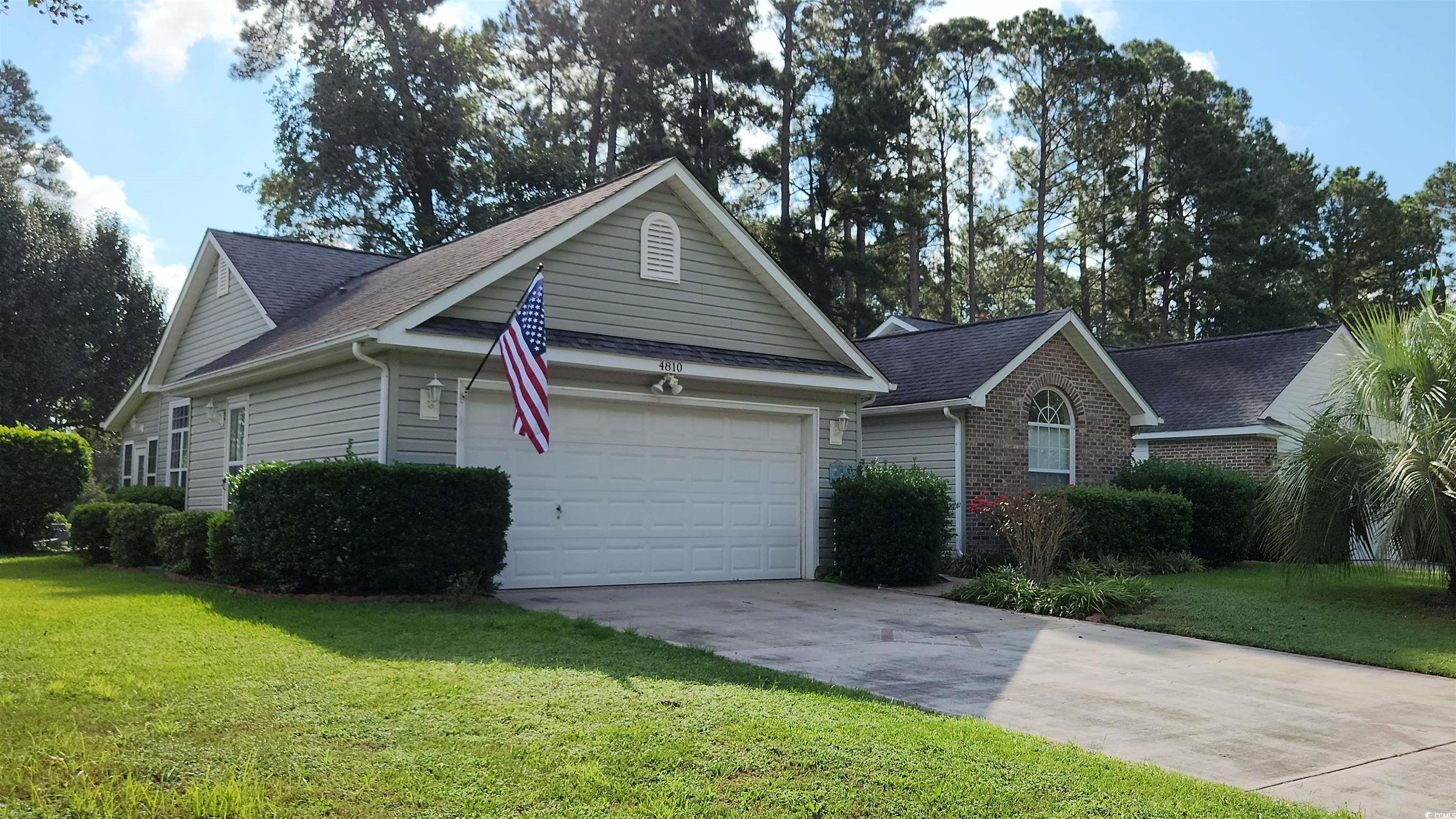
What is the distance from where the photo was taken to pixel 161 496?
1825 centimetres

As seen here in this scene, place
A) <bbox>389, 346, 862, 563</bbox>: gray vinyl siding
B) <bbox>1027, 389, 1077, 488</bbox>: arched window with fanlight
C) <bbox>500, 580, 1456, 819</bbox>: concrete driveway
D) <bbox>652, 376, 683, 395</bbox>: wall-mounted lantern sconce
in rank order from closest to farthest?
1. <bbox>500, 580, 1456, 819</bbox>: concrete driveway
2. <bbox>389, 346, 862, 563</bbox>: gray vinyl siding
3. <bbox>652, 376, 683, 395</bbox>: wall-mounted lantern sconce
4. <bbox>1027, 389, 1077, 488</bbox>: arched window with fanlight

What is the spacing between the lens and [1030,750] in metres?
5.76

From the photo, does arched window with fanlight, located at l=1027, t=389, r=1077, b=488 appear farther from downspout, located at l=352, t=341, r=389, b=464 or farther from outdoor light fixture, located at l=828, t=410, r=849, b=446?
downspout, located at l=352, t=341, r=389, b=464

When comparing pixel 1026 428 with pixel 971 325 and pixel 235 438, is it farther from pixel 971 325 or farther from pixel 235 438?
pixel 235 438

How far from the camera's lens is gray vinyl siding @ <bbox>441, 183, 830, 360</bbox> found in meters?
13.3

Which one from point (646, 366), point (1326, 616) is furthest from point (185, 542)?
point (1326, 616)

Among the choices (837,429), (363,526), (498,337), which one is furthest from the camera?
(837,429)

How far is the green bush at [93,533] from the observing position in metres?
15.8

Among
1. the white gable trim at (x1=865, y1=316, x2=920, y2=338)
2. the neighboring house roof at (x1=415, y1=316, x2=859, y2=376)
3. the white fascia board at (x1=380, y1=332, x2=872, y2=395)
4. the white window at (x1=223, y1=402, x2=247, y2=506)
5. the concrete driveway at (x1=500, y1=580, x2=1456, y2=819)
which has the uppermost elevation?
the white gable trim at (x1=865, y1=316, x2=920, y2=338)

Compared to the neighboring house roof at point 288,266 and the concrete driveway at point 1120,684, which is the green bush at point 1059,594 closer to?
the concrete driveway at point 1120,684

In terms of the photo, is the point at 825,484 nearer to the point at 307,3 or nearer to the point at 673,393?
the point at 673,393

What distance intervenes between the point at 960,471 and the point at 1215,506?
4177 millimetres

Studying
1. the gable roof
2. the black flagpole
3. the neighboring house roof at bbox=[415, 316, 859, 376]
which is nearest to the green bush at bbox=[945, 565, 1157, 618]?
the neighboring house roof at bbox=[415, 316, 859, 376]

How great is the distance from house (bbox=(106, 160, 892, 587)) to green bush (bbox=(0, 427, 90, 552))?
539 cm
